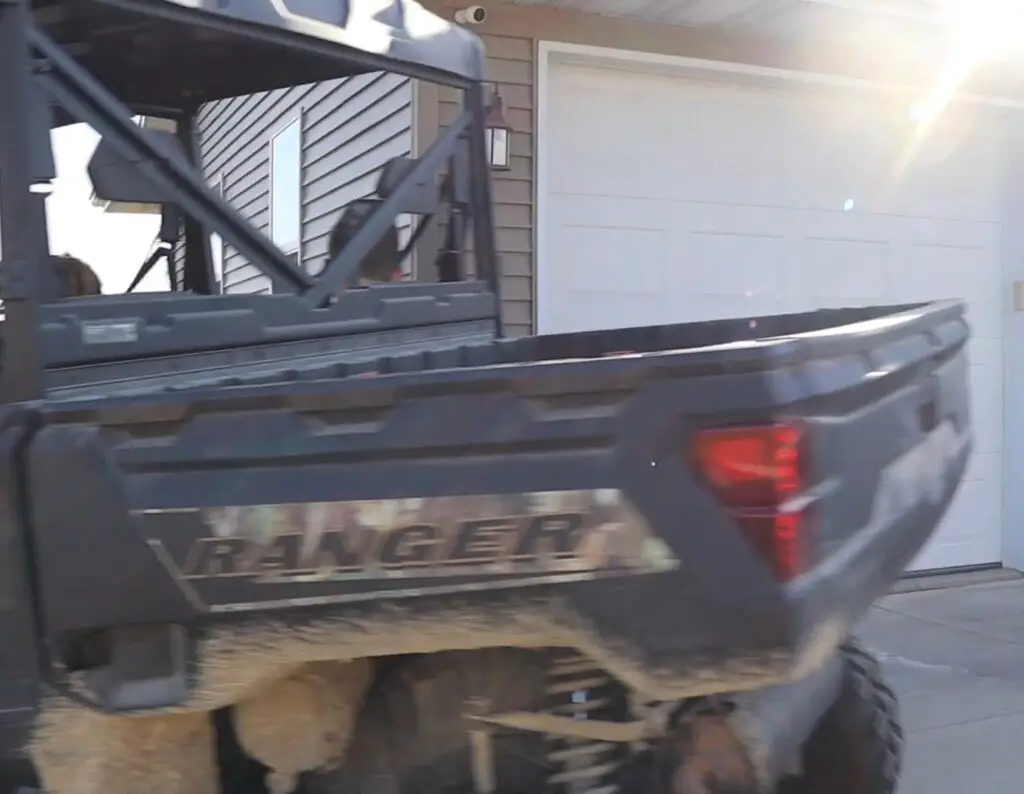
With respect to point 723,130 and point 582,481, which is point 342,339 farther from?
point 723,130

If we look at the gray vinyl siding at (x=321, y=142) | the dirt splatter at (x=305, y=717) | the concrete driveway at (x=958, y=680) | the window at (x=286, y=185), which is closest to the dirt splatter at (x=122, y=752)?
the dirt splatter at (x=305, y=717)

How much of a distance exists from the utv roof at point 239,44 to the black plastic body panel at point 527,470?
90 cm

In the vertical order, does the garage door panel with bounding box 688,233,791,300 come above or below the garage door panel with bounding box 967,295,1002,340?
above

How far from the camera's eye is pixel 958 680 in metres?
5.30

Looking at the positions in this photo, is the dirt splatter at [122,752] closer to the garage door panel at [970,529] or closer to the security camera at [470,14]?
the security camera at [470,14]

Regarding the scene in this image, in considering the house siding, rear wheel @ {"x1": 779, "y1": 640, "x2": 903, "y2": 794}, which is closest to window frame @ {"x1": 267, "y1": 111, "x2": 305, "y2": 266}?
the house siding

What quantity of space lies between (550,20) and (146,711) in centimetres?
462

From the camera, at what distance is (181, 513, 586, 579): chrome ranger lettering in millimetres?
1925

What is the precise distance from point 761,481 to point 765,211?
17.0ft

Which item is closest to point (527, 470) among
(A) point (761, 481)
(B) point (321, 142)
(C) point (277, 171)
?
(A) point (761, 481)

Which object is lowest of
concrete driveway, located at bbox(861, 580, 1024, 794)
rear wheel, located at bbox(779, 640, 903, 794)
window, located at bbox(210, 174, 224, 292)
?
concrete driveway, located at bbox(861, 580, 1024, 794)

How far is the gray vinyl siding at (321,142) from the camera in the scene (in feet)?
18.5

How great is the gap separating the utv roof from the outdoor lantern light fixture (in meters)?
2.11

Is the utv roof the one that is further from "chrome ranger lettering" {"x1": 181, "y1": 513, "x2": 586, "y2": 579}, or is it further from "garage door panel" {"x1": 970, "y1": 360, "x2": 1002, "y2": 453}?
"garage door panel" {"x1": 970, "y1": 360, "x2": 1002, "y2": 453}
